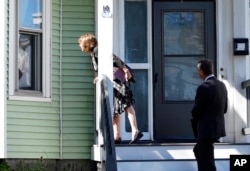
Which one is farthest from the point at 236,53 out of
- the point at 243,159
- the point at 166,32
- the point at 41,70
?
the point at 41,70

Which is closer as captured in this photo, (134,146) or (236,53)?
(134,146)

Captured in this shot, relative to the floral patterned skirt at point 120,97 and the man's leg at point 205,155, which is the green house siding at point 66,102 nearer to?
the floral patterned skirt at point 120,97

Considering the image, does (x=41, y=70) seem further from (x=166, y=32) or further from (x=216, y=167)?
(x=216, y=167)

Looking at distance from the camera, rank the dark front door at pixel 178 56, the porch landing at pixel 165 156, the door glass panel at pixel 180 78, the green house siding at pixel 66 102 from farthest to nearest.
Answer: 1. the door glass panel at pixel 180 78
2. the dark front door at pixel 178 56
3. the green house siding at pixel 66 102
4. the porch landing at pixel 165 156

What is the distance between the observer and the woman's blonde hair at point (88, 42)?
1242cm

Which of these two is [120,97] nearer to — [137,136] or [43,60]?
[137,136]

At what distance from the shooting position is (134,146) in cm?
1177

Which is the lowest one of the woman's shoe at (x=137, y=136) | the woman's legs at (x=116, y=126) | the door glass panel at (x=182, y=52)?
the woman's shoe at (x=137, y=136)

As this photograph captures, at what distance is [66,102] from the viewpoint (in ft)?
43.3

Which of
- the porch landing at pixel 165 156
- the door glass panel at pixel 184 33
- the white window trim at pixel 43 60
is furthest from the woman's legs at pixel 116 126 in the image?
the door glass panel at pixel 184 33

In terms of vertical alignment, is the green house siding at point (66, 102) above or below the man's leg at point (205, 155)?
above

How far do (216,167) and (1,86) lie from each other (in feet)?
11.2

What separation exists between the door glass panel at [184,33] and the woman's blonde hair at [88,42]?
1.60m

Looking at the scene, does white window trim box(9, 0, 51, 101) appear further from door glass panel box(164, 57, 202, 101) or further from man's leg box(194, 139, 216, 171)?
man's leg box(194, 139, 216, 171)
